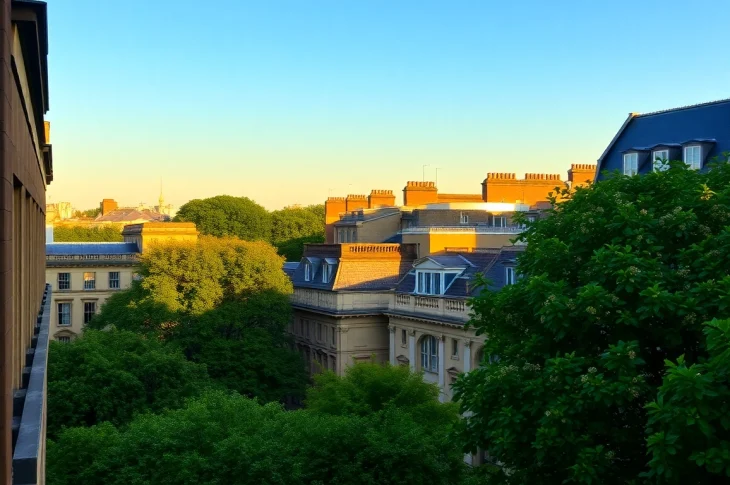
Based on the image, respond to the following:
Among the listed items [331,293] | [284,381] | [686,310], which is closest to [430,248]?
[331,293]

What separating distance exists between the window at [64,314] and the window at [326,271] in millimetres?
30155

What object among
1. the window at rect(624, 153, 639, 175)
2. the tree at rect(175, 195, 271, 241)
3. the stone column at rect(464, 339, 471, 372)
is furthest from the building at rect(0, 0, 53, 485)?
the tree at rect(175, 195, 271, 241)

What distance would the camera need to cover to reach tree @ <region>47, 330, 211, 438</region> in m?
38.7

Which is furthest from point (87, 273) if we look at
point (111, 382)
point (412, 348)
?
point (111, 382)

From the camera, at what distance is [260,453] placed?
25.4 meters

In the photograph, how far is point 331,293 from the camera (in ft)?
194

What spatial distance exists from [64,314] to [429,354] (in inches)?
1644

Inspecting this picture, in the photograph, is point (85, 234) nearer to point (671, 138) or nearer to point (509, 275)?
point (509, 275)

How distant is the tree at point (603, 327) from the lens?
1659 centimetres

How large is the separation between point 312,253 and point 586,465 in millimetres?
50266

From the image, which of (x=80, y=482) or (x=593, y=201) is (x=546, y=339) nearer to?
(x=593, y=201)

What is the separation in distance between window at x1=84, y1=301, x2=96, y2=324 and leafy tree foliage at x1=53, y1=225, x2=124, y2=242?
51311 millimetres

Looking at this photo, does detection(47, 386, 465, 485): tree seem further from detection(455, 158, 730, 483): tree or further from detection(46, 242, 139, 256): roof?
detection(46, 242, 139, 256): roof

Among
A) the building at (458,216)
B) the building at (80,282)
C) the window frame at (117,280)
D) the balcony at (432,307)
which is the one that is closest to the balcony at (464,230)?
the building at (458,216)
